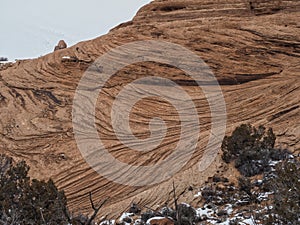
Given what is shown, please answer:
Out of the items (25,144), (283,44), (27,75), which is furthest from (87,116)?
(283,44)

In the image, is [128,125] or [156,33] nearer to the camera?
[128,125]

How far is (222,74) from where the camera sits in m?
18.1

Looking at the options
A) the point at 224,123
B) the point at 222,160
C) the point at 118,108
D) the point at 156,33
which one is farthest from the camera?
the point at 156,33

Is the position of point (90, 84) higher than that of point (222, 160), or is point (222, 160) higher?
point (90, 84)

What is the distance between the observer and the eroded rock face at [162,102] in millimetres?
15609

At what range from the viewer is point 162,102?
18000 millimetres

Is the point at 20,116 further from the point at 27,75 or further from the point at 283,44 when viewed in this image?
the point at 283,44

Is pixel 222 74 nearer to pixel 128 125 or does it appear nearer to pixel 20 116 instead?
pixel 128 125

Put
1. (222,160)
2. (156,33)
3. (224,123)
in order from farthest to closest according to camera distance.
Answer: (156,33) → (224,123) → (222,160)

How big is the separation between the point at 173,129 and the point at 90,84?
13.0 feet

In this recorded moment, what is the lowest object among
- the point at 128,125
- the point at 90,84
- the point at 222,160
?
the point at 222,160

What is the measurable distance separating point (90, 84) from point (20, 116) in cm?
283

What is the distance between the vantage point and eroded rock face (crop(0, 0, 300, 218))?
15.6 meters

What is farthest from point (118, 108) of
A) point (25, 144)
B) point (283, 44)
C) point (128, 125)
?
point (283, 44)
